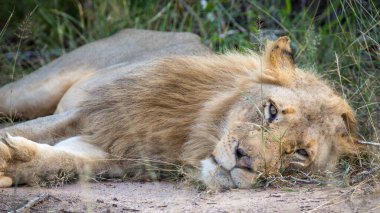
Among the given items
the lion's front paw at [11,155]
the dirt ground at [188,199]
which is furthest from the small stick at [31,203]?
the lion's front paw at [11,155]

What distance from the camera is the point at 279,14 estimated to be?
21.5 feet

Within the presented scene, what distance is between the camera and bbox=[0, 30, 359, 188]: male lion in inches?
150

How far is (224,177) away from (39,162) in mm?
983

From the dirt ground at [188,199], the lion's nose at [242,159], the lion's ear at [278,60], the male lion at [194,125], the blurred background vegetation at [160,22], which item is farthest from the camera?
the blurred background vegetation at [160,22]

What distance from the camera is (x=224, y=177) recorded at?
3750 millimetres

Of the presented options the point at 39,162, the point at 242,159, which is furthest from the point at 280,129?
the point at 39,162

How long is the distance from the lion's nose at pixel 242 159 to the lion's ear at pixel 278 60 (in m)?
0.69

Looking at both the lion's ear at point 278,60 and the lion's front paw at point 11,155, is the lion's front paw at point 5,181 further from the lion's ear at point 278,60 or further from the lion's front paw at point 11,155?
the lion's ear at point 278,60

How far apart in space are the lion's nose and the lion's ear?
69cm

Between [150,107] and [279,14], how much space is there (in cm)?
243

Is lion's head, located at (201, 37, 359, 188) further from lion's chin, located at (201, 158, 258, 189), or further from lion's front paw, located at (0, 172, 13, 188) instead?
lion's front paw, located at (0, 172, 13, 188)

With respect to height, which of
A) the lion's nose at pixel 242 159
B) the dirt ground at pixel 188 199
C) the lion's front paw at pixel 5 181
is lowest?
the lion's front paw at pixel 5 181

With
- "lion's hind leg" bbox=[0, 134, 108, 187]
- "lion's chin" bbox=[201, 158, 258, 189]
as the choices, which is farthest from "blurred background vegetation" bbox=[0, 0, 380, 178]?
"lion's chin" bbox=[201, 158, 258, 189]

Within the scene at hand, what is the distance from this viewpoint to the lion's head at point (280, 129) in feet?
12.1
